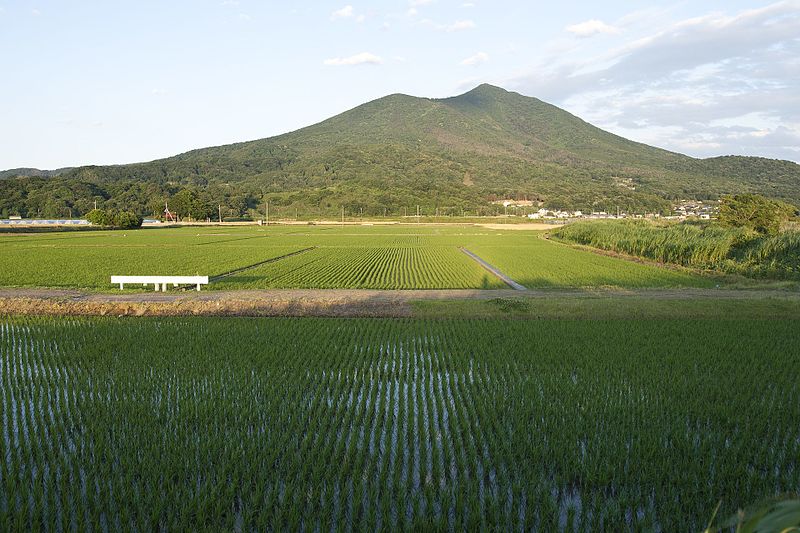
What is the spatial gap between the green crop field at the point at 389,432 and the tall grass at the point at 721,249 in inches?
563

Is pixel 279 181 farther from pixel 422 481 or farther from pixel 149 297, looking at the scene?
pixel 422 481

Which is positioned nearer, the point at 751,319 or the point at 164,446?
the point at 164,446

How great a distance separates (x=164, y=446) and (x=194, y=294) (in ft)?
41.0

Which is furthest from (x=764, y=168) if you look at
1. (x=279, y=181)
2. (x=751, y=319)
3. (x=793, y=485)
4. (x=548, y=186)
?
(x=793, y=485)

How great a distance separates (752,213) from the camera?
4394cm

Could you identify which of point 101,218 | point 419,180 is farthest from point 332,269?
point 419,180

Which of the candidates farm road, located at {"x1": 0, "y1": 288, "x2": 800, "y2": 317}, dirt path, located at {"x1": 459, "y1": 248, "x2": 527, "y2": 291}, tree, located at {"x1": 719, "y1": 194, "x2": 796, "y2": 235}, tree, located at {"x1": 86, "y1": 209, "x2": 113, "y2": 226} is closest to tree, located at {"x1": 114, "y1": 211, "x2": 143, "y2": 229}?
tree, located at {"x1": 86, "y1": 209, "x2": 113, "y2": 226}

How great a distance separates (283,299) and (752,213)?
40.2 meters

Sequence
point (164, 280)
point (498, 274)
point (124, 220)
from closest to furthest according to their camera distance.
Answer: point (164, 280) → point (498, 274) → point (124, 220)

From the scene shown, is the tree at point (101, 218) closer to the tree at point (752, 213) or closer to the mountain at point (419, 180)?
the mountain at point (419, 180)

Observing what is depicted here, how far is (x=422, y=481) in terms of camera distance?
16.8ft

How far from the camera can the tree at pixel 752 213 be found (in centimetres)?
4300

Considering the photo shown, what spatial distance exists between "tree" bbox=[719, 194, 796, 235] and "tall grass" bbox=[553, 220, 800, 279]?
1266 cm

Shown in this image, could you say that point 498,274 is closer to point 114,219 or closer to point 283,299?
point 283,299
